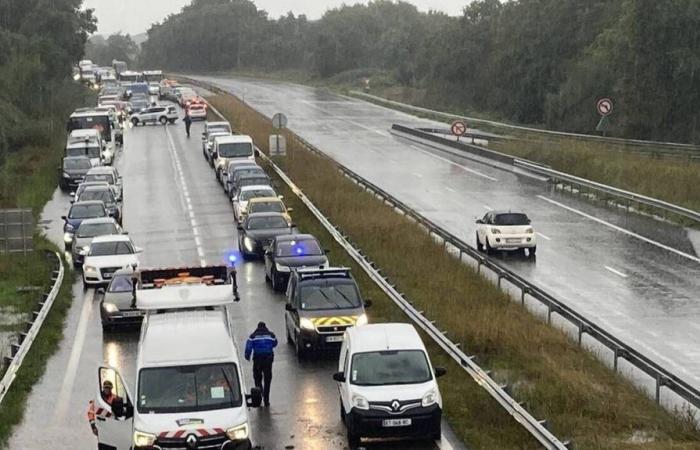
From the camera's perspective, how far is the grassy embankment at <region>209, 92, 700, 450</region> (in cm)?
1700

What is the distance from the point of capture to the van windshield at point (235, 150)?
5656 cm

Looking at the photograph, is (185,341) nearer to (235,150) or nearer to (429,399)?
(429,399)

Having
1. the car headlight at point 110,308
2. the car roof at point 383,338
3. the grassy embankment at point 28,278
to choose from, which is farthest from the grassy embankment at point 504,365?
the grassy embankment at point 28,278

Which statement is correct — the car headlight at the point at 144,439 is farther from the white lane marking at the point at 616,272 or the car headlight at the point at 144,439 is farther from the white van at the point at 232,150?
the white van at the point at 232,150

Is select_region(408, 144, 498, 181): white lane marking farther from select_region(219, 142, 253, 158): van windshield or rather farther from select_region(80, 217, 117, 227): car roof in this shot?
select_region(80, 217, 117, 227): car roof

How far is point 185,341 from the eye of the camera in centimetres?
1659

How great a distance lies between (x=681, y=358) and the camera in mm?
23000

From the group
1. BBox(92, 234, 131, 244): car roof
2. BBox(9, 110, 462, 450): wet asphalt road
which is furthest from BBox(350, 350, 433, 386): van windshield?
BBox(92, 234, 131, 244): car roof

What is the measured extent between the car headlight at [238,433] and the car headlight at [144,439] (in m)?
0.93

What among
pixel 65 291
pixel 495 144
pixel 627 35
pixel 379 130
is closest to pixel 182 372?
pixel 65 291

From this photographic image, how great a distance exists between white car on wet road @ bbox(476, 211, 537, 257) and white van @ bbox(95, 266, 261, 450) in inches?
751

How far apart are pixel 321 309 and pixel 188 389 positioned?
24.4ft

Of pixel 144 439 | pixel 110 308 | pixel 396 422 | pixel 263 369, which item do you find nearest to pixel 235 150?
pixel 110 308

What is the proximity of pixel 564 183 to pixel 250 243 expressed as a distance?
21091 mm
